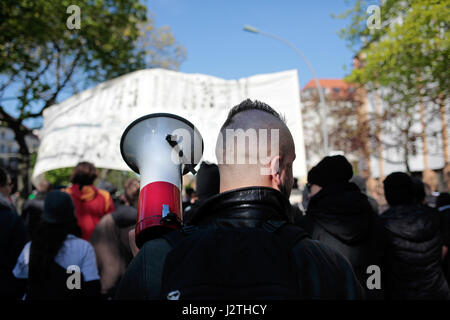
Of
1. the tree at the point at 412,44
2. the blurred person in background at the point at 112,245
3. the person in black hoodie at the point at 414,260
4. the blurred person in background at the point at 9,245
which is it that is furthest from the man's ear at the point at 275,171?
the tree at the point at 412,44

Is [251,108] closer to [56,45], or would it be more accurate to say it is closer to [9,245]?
[9,245]

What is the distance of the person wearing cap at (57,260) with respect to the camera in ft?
8.77

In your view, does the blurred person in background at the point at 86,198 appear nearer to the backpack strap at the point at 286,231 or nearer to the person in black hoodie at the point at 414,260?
the person in black hoodie at the point at 414,260

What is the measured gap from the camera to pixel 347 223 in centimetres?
255

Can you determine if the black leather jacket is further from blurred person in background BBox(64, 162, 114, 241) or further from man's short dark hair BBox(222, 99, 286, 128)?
blurred person in background BBox(64, 162, 114, 241)

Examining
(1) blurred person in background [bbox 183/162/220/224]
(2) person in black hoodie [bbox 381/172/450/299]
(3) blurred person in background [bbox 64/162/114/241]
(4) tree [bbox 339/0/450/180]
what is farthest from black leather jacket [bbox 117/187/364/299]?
(4) tree [bbox 339/0/450/180]

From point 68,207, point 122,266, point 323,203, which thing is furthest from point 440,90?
point 68,207

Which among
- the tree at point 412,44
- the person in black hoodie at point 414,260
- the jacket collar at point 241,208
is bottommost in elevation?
the person in black hoodie at point 414,260

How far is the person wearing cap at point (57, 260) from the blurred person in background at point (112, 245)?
1003 mm

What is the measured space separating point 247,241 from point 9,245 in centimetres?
258

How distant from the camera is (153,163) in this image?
5.25 feet

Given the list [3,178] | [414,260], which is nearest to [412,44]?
[414,260]

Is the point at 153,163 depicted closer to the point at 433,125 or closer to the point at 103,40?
the point at 103,40

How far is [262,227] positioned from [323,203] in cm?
167
